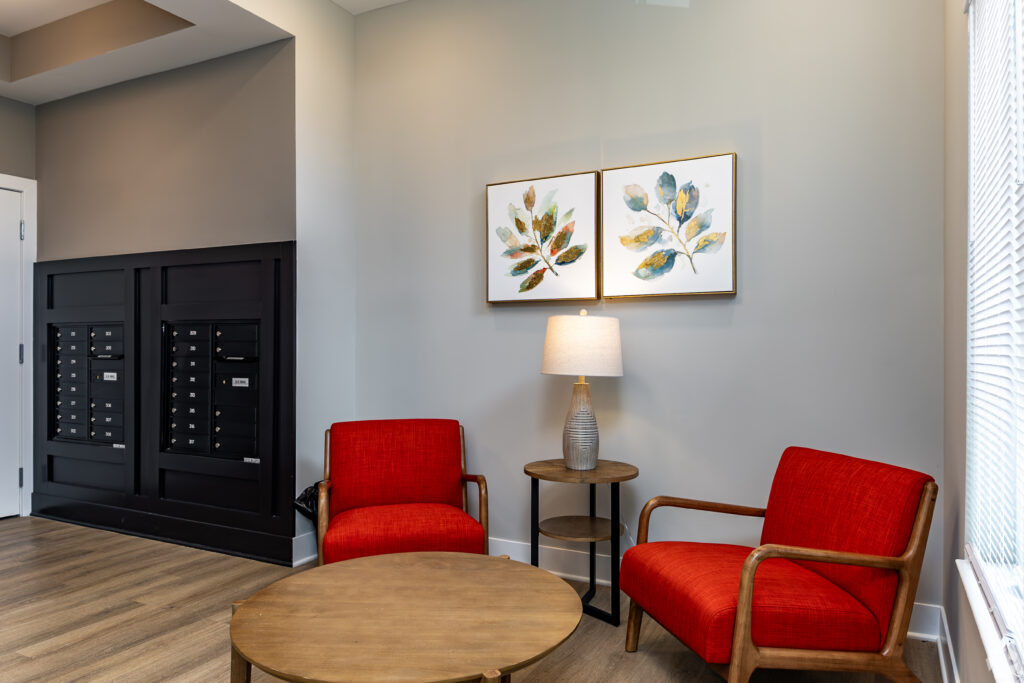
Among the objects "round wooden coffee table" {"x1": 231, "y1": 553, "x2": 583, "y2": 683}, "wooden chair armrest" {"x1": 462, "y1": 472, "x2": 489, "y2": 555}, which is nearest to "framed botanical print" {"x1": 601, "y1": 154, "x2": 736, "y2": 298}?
"wooden chair armrest" {"x1": 462, "y1": 472, "x2": 489, "y2": 555}

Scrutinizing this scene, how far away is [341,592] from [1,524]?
364cm

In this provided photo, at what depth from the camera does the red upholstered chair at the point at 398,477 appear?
2879 mm

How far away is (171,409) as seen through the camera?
4.01 metres

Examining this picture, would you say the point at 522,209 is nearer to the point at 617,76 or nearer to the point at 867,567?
the point at 617,76

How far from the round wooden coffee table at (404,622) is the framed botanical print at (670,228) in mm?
1443

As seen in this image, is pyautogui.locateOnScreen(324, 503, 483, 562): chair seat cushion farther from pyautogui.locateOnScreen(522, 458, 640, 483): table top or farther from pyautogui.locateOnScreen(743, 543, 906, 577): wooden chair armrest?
pyautogui.locateOnScreen(743, 543, 906, 577): wooden chair armrest

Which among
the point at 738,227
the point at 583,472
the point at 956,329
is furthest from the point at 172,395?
the point at 956,329

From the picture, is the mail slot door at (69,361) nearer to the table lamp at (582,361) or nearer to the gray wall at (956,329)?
the table lamp at (582,361)

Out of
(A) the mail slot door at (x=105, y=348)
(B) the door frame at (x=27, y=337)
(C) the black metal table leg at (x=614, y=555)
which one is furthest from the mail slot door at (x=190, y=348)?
(C) the black metal table leg at (x=614, y=555)

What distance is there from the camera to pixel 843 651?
6.37ft

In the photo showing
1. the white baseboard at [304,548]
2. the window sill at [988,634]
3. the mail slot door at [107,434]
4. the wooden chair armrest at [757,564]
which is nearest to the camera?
the window sill at [988,634]

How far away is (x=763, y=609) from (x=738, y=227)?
161 cm

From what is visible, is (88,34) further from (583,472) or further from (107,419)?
(583,472)

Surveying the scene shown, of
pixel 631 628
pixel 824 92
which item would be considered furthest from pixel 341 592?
pixel 824 92
